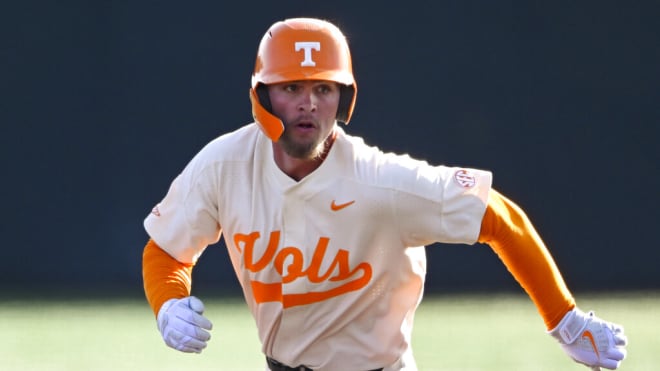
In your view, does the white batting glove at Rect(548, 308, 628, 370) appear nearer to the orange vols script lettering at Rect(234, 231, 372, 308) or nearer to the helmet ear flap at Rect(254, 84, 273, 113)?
the orange vols script lettering at Rect(234, 231, 372, 308)

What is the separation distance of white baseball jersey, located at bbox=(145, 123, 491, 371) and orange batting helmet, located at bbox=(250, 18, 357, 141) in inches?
6.7

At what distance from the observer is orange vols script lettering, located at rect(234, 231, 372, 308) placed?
14.4 ft

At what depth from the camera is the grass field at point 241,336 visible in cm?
749

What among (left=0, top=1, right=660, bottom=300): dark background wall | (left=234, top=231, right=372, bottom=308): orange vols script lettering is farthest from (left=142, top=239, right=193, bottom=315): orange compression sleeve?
(left=0, top=1, right=660, bottom=300): dark background wall

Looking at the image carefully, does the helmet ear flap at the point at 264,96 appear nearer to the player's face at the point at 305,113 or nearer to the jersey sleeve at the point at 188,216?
the player's face at the point at 305,113

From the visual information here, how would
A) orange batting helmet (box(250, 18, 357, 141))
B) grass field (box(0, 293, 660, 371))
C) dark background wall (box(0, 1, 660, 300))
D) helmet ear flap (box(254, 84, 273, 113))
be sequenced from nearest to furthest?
orange batting helmet (box(250, 18, 357, 141))
helmet ear flap (box(254, 84, 273, 113))
grass field (box(0, 293, 660, 371))
dark background wall (box(0, 1, 660, 300))

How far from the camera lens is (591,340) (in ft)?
14.2

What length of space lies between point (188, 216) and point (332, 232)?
0.53 m

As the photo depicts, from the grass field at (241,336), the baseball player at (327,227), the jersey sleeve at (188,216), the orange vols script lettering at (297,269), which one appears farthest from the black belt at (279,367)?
the grass field at (241,336)

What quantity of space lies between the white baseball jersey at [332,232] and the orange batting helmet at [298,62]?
0.17 metres

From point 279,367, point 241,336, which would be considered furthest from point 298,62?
point 241,336

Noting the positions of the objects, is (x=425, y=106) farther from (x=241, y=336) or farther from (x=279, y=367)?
(x=279, y=367)

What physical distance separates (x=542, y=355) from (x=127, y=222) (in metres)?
3.70

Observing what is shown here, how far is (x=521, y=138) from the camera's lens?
9961 millimetres
